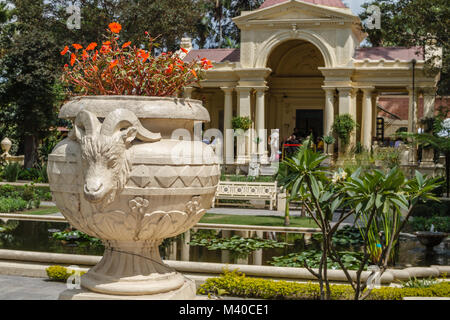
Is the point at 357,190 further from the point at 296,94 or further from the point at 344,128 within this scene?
the point at 296,94

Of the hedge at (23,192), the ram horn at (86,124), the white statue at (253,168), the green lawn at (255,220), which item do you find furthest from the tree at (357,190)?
the white statue at (253,168)

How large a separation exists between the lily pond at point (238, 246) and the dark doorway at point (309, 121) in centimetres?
2297

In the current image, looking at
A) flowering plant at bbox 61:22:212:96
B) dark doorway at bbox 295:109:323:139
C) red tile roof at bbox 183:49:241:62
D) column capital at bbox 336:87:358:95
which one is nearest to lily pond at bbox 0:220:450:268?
flowering plant at bbox 61:22:212:96

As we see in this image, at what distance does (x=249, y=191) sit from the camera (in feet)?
62.2

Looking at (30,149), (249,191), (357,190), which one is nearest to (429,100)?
(249,191)

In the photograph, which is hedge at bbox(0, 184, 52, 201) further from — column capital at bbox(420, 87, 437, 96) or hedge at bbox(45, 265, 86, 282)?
column capital at bbox(420, 87, 437, 96)

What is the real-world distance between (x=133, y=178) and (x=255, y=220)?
10495 mm

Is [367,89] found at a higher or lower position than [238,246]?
higher

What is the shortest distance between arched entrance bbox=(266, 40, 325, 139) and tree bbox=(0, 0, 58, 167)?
12.9 metres

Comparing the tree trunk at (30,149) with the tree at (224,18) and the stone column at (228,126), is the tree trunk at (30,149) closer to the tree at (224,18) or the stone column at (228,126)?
the stone column at (228,126)

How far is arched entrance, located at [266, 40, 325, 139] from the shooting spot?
35.0 meters

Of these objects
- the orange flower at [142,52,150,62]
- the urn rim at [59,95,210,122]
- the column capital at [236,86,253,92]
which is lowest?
the urn rim at [59,95,210,122]

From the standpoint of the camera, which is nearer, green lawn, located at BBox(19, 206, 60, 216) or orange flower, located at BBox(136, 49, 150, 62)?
orange flower, located at BBox(136, 49, 150, 62)
